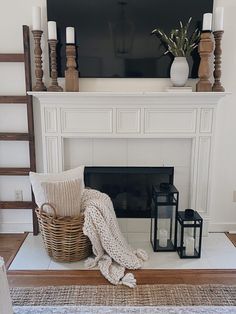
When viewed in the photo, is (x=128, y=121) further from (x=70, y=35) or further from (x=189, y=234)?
(x=189, y=234)

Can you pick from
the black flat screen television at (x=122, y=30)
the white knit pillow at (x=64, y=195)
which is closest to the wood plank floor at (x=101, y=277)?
the white knit pillow at (x=64, y=195)

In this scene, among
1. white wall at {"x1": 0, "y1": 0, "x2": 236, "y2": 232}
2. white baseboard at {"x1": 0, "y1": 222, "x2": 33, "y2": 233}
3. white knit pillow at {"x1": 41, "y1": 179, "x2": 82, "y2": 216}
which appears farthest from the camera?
white baseboard at {"x1": 0, "y1": 222, "x2": 33, "y2": 233}

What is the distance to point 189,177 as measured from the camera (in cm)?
288

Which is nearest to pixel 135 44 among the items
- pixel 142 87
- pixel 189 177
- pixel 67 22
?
pixel 142 87

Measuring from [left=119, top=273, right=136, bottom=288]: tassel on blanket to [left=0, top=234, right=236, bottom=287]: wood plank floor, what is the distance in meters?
0.04

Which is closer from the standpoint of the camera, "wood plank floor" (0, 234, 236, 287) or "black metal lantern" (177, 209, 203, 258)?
"wood plank floor" (0, 234, 236, 287)

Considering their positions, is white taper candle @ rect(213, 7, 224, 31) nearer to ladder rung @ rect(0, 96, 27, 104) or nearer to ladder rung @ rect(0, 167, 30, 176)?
ladder rung @ rect(0, 96, 27, 104)

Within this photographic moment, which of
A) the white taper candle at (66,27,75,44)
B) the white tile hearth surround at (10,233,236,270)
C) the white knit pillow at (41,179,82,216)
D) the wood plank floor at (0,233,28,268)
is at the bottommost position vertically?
the wood plank floor at (0,233,28,268)

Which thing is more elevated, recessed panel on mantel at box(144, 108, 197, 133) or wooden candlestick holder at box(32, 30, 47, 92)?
wooden candlestick holder at box(32, 30, 47, 92)

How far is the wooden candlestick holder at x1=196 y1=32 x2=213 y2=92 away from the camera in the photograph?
98.7 inches

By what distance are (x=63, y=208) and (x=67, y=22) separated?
4.79 ft

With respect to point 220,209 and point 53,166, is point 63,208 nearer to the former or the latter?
point 53,166

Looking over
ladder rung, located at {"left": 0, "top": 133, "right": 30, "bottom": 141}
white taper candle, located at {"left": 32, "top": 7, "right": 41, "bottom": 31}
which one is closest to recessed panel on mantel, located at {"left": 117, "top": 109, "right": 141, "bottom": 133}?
ladder rung, located at {"left": 0, "top": 133, "right": 30, "bottom": 141}

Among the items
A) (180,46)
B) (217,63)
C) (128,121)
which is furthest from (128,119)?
(217,63)
